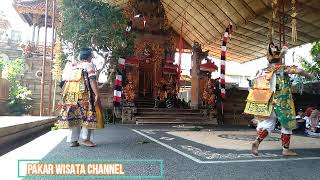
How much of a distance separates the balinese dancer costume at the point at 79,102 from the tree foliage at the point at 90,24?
19.6ft

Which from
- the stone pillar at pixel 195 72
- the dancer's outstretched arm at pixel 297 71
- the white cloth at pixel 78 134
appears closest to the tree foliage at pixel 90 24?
the stone pillar at pixel 195 72

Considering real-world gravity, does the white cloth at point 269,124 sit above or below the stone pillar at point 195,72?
below

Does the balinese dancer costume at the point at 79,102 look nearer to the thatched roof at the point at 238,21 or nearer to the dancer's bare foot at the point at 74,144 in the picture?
the dancer's bare foot at the point at 74,144

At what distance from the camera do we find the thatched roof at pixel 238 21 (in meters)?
12.0

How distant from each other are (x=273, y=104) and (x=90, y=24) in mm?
7433

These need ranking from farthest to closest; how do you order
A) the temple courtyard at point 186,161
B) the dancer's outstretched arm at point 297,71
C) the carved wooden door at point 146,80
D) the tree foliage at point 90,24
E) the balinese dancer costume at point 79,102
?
the carved wooden door at point 146,80
the tree foliage at point 90,24
the balinese dancer costume at point 79,102
the dancer's outstretched arm at point 297,71
the temple courtyard at point 186,161

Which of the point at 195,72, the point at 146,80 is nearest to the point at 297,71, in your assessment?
the point at 195,72

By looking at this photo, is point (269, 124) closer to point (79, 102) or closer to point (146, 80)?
point (79, 102)

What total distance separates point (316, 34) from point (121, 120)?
30.3ft

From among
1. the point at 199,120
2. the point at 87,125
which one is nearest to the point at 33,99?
the point at 199,120

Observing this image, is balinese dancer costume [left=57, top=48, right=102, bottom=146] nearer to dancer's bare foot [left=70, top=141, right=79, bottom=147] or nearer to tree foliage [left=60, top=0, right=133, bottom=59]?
dancer's bare foot [left=70, top=141, right=79, bottom=147]

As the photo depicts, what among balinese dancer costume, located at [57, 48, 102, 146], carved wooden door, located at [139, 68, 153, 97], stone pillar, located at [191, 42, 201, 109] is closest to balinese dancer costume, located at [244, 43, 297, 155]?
balinese dancer costume, located at [57, 48, 102, 146]

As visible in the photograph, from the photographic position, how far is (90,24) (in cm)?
1005

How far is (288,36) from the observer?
1478cm
